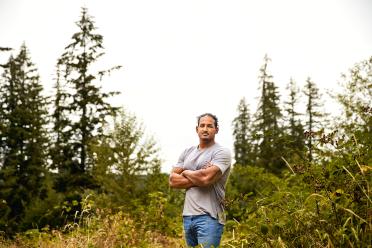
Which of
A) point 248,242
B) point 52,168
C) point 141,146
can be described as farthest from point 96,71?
point 248,242

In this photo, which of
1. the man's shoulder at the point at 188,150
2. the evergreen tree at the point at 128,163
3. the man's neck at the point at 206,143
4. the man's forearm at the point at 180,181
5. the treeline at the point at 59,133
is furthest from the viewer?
the treeline at the point at 59,133

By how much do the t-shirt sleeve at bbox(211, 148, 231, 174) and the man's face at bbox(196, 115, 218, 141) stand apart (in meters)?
0.24

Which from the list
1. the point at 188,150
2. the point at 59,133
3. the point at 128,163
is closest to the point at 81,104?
the point at 59,133

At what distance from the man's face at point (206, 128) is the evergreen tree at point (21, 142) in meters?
17.4

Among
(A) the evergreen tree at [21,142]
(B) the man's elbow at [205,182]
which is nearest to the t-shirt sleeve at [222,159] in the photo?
(B) the man's elbow at [205,182]

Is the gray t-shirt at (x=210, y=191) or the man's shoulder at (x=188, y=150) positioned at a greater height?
the man's shoulder at (x=188, y=150)

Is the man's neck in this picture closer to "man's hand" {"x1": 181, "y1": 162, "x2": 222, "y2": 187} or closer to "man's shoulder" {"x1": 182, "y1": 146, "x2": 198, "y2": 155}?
"man's shoulder" {"x1": 182, "y1": 146, "x2": 198, "y2": 155}

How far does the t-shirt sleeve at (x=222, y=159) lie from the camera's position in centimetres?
445

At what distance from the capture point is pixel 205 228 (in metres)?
4.27

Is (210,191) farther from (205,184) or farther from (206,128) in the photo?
(206,128)

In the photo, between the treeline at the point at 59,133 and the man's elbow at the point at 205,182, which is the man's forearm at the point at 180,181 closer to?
the man's elbow at the point at 205,182

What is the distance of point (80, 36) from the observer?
22875 mm

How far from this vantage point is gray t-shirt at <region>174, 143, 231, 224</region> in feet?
14.3

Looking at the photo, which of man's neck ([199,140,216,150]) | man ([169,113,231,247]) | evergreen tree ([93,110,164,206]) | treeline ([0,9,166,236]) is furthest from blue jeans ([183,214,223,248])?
treeline ([0,9,166,236])
